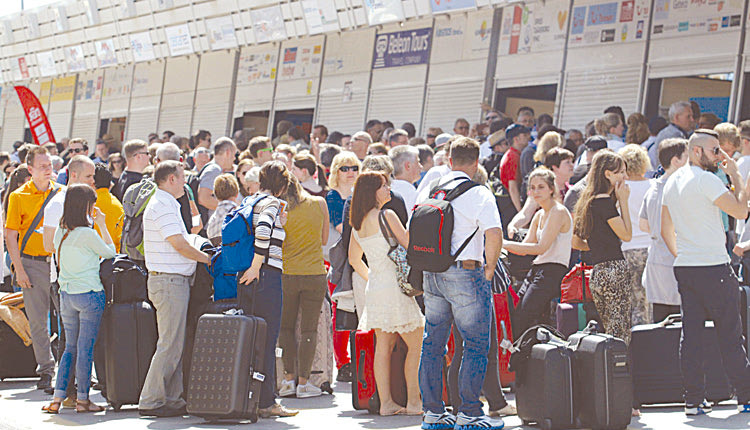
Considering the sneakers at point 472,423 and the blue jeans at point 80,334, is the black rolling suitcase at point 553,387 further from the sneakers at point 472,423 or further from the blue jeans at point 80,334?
the blue jeans at point 80,334

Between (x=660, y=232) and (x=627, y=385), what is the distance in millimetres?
1607

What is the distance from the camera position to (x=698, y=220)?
7379 mm

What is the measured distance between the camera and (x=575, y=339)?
7078mm

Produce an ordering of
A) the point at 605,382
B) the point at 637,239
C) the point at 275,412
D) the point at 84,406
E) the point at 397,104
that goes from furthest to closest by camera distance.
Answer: the point at 397,104
the point at 637,239
the point at 84,406
the point at 275,412
the point at 605,382

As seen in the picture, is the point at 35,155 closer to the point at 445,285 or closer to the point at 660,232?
the point at 445,285

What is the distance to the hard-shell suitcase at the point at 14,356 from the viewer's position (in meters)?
9.81

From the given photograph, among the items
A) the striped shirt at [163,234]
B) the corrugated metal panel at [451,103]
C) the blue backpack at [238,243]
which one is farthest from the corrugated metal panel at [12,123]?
the blue backpack at [238,243]

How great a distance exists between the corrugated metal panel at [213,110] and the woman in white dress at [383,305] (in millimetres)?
14727

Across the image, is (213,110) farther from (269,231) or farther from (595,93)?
(269,231)

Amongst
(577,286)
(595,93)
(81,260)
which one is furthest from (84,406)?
(595,93)

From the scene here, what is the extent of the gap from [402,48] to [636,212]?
9.98 meters

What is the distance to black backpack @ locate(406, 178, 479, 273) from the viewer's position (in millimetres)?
6898

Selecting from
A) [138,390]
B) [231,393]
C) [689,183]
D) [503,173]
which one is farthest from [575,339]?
[503,173]

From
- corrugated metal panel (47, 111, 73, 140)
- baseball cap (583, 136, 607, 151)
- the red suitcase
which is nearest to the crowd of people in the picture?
the red suitcase
